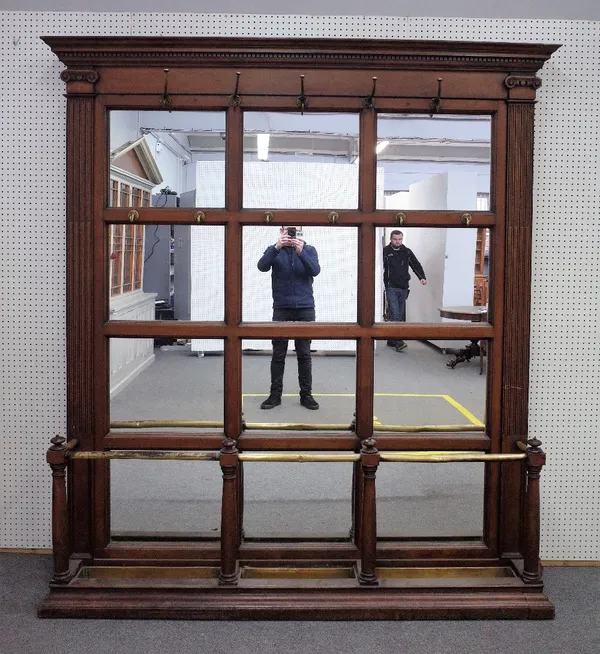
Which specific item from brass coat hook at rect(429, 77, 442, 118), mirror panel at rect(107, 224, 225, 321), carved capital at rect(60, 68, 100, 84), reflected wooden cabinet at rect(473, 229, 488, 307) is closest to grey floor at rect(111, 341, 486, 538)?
mirror panel at rect(107, 224, 225, 321)

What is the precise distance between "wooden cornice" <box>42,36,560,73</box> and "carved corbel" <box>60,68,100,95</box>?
4 cm

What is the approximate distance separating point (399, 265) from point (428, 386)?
1821mm

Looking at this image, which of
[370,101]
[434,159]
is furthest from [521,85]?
[434,159]

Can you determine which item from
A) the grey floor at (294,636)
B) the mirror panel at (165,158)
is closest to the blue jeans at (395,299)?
the mirror panel at (165,158)

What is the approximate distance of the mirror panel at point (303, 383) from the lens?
5336 mm

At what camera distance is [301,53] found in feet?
8.01

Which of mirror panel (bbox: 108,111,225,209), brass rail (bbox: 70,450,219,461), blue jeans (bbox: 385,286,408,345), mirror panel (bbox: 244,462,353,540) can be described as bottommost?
mirror panel (bbox: 244,462,353,540)

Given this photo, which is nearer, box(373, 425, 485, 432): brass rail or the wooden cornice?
the wooden cornice

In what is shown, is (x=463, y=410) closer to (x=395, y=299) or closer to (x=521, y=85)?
(x=395, y=299)

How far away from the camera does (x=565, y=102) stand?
2.62 meters

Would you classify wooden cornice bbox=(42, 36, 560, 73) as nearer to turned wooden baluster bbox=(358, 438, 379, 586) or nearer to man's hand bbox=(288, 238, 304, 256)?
man's hand bbox=(288, 238, 304, 256)

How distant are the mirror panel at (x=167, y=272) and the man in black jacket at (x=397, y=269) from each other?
203cm

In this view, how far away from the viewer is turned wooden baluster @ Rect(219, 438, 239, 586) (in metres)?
2.41

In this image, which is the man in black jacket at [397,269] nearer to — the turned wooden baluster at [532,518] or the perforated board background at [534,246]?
the perforated board background at [534,246]
